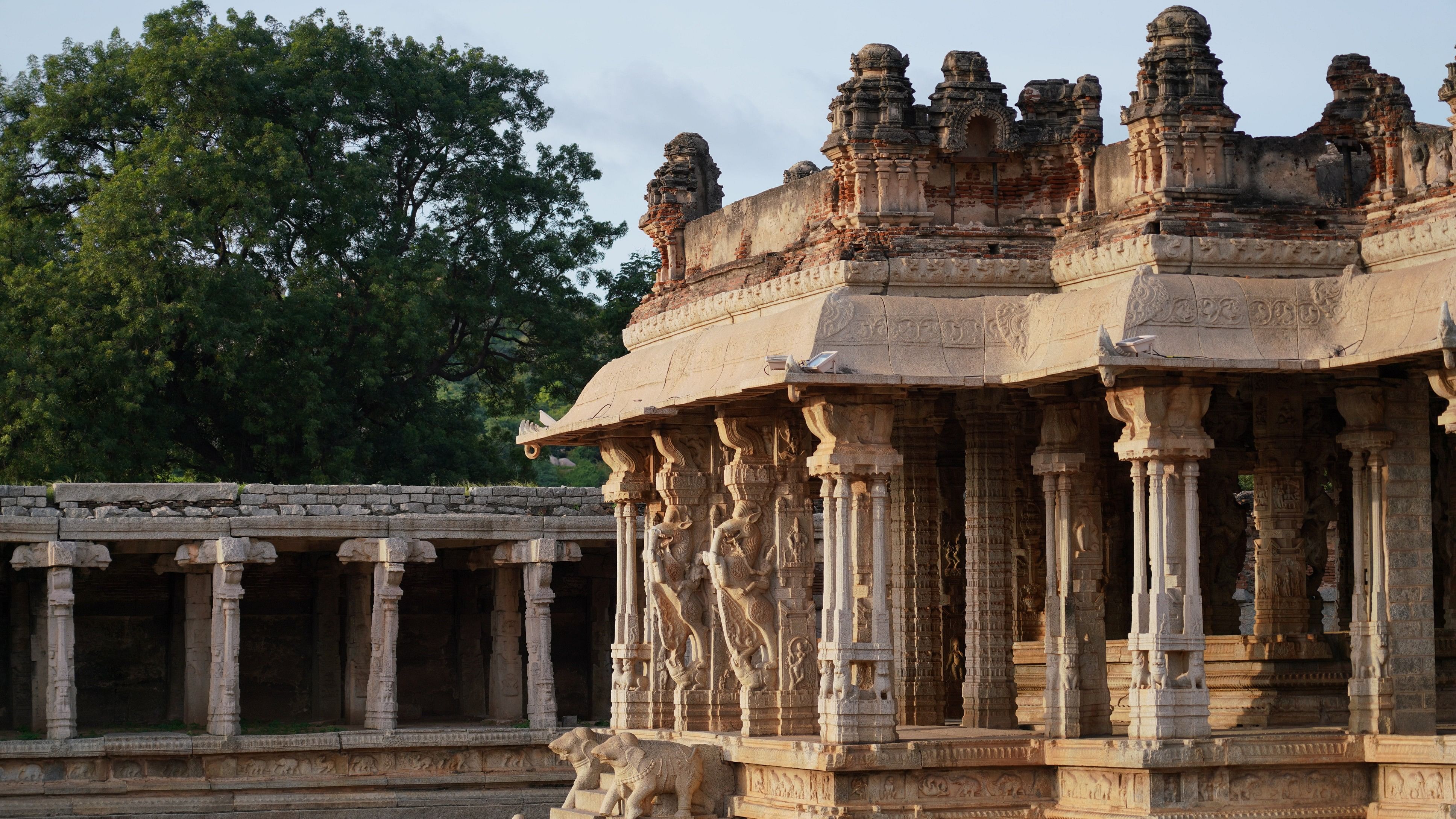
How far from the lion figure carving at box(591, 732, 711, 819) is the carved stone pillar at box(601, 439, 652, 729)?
2020mm

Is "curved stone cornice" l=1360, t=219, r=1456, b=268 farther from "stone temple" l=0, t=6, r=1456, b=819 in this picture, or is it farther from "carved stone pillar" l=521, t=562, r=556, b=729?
"carved stone pillar" l=521, t=562, r=556, b=729

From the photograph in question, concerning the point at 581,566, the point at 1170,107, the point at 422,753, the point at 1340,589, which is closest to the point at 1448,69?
the point at 1170,107

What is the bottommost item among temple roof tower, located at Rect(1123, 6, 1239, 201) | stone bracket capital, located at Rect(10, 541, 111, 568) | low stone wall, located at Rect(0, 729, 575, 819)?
low stone wall, located at Rect(0, 729, 575, 819)

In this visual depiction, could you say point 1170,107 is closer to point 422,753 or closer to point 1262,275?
point 1262,275

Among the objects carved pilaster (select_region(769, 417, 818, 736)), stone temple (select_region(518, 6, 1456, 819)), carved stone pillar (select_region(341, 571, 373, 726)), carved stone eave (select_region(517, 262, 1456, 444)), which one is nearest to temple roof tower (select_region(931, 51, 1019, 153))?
stone temple (select_region(518, 6, 1456, 819))

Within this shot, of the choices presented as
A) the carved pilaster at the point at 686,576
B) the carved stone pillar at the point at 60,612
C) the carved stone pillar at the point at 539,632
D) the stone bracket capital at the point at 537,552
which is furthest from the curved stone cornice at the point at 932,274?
the carved stone pillar at the point at 60,612

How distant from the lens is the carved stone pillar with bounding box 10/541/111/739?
25.0 meters

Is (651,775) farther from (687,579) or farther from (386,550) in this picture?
(386,550)

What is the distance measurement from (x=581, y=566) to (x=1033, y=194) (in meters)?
15.3

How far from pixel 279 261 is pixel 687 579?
18780 millimetres

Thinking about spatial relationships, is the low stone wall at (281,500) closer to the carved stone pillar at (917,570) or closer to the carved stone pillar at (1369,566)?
the carved stone pillar at (917,570)

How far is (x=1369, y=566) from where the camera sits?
15.6 metres

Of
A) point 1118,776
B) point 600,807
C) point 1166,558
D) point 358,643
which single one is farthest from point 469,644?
point 1166,558

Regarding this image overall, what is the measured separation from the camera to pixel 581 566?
3120cm
